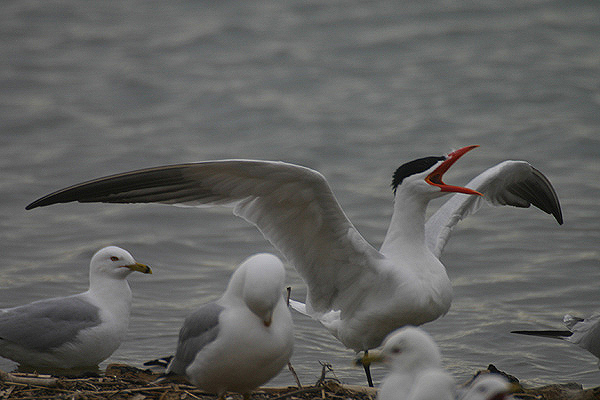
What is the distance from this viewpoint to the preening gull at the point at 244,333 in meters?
4.04

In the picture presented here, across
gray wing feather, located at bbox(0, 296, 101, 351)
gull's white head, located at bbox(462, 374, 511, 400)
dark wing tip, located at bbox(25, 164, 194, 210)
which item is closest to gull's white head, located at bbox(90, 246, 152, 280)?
gray wing feather, located at bbox(0, 296, 101, 351)

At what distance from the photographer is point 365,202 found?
11102mm

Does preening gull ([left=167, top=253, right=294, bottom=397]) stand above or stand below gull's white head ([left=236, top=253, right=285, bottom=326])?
below

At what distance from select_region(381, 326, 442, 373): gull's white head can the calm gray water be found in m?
2.47

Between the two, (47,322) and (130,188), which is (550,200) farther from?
Answer: (47,322)

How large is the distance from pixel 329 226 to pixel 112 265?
1998 mm

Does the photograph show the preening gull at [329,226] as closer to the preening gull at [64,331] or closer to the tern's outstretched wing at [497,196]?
the tern's outstretched wing at [497,196]

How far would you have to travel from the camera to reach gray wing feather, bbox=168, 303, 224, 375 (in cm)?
437

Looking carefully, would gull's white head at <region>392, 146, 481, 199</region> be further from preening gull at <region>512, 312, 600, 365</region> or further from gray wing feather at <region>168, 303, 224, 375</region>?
gray wing feather at <region>168, 303, 224, 375</region>

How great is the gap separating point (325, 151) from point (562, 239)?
3923 mm

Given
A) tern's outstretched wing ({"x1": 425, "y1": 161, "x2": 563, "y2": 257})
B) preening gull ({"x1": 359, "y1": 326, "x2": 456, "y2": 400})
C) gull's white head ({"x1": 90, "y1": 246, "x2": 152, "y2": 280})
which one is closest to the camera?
preening gull ({"x1": 359, "y1": 326, "x2": 456, "y2": 400})

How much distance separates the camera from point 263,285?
3990mm

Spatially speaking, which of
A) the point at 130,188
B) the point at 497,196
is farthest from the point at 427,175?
the point at 130,188

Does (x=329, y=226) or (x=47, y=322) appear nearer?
(x=329, y=226)
